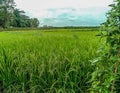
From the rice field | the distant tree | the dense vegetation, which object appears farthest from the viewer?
the distant tree

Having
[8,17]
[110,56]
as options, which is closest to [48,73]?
[110,56]

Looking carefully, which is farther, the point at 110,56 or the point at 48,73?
the point at 48,73

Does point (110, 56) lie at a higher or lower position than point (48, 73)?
higher

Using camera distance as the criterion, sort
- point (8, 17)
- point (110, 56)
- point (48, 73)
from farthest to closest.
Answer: point (8, 17) → point (48, 73) → point (110, 56)

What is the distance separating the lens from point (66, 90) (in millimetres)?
3080

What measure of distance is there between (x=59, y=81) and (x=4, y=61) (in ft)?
2.94

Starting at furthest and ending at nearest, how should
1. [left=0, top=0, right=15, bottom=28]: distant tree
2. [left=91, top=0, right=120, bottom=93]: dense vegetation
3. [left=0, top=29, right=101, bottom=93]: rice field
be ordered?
[left=0, top=0, right=15, bottom=28]: distant tree → [left=0, top=29, right=101, bottom=93]: rice field → [left=91, top=0, right=120, bottom=93]: dense vegetation

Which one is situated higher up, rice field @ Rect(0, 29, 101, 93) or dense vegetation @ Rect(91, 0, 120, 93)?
dense vegetation @ Rect(91, 0, 120, 93)

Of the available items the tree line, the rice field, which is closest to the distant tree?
the tree line

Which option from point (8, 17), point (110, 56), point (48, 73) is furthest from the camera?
point (8, 17)

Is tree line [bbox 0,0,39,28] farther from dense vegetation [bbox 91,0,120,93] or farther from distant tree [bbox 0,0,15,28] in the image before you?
dense vegetation [bbox 91,0,120,93]

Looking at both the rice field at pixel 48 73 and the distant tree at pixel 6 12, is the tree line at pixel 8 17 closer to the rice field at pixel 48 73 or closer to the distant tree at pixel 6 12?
the distant tree at pixel 6 12

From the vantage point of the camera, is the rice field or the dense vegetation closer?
the dense vegetation

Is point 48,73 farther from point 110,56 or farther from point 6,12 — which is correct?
point 6,12
